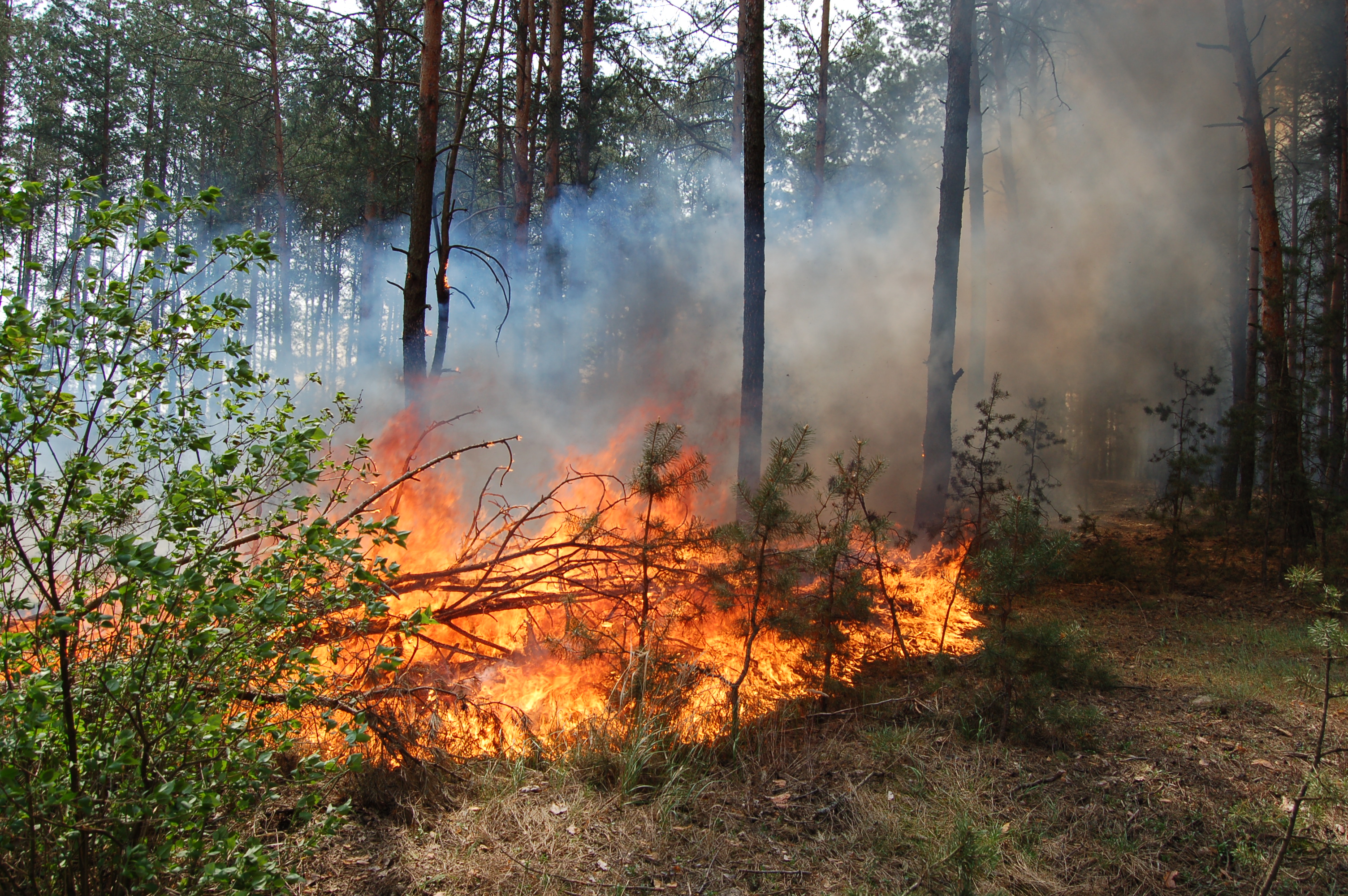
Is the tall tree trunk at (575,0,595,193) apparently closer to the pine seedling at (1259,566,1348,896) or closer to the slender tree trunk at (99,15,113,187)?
the slender tree trunk at (99,15,113,187)

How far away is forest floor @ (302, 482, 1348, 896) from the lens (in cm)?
300

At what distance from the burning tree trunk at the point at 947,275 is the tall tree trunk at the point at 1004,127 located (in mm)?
8847

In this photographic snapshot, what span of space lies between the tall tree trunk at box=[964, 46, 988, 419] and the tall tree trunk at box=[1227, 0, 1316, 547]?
276 inches

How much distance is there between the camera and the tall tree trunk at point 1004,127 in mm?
18391

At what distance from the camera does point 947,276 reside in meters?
10.3

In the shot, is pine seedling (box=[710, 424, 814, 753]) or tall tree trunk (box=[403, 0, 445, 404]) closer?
pine seedling (box=[710, 424, 814, 753])

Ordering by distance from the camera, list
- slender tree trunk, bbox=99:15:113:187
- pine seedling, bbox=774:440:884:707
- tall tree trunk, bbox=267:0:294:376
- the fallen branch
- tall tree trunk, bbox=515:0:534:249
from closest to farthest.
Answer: the fallen branch < pine seedling, bbox=774:440:884:707 < tall tree trunk, bbox=515:0:534:249 < tall tree trunk, bbox=267:0:294:376 < slender tree trunk, bbox=99:15:113:187

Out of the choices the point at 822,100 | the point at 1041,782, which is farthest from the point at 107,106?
the point at 1041,782

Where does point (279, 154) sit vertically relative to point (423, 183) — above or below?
above

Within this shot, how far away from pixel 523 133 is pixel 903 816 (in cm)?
1360

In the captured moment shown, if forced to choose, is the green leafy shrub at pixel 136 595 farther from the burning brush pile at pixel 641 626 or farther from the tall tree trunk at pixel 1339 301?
the tall tree trunk at pixel 1339 301

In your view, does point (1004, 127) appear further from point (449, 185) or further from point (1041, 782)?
point (1041, 782)

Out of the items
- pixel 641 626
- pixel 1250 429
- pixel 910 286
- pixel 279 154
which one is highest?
pixel 279 154

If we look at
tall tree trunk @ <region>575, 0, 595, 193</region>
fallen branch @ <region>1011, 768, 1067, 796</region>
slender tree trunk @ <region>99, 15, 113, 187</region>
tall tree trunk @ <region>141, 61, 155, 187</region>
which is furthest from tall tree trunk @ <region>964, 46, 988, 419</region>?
slender tree trunk @ <region>99, 15, 113, 187</region>
